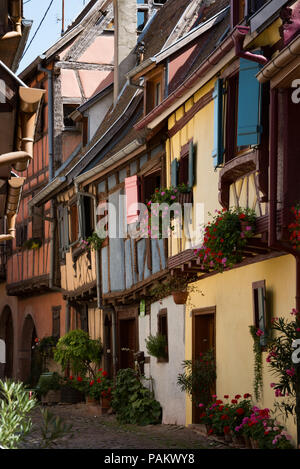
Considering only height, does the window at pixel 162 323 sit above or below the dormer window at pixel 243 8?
below

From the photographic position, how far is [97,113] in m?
21.3

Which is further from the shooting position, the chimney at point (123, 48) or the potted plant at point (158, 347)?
the chimney at point (123, 48)

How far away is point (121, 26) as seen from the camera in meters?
20.9

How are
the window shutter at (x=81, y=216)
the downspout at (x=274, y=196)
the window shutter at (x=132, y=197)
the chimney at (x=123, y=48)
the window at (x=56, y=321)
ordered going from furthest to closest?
the window at (x=56, y=321), the chimney at (x=123, y=48), the window shutter at (x=81, y=216), the window shutter at (x=132, y=197), the downspout at (x=274, y=196)

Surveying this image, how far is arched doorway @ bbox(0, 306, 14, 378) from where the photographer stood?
29219mm

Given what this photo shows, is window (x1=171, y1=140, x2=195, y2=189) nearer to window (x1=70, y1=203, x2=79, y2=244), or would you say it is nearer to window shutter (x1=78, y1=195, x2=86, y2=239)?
window shutter (x1=78, y1=195, x2=86, y2=239)

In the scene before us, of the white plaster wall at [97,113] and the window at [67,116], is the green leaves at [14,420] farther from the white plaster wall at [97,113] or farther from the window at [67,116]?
the window at [67,116]

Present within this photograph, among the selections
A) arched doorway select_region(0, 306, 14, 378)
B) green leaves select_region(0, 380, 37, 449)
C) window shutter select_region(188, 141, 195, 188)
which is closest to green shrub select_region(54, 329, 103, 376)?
window shutter select_region(188, 141, 195, 188)

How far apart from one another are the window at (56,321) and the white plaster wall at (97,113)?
16.1 feet

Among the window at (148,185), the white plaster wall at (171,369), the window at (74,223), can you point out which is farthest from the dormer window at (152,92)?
the window at (74,223)

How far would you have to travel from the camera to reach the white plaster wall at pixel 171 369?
14.2 m

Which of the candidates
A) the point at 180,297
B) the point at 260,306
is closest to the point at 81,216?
the point at 180,297

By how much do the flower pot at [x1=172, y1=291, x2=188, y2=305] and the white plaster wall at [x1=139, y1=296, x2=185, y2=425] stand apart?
1.07 ft

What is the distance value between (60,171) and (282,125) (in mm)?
13801
